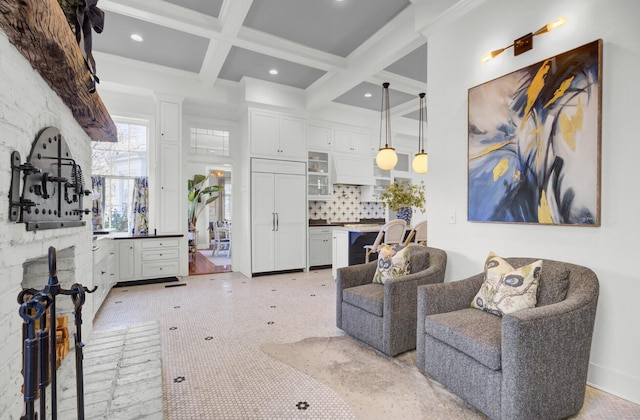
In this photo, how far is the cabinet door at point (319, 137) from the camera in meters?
6.30

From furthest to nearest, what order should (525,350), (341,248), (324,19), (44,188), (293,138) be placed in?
(293,138) → (341,248) → (324,19) → (525,350) → (44,188)

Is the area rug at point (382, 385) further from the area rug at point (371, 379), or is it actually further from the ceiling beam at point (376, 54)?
the ceiling beam at point (376, 54)

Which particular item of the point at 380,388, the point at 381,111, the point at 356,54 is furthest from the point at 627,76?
the point at 381,111

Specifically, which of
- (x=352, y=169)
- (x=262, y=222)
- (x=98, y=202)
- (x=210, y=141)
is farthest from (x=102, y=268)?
(x=352, y=169)

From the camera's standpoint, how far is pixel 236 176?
19.7 ft

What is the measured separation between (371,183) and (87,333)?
5.52 meters

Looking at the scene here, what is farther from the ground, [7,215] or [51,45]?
[51,45]

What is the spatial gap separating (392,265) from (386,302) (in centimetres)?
48

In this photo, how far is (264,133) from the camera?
18.1 ft

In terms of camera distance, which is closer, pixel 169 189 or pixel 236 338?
pixel 236 338

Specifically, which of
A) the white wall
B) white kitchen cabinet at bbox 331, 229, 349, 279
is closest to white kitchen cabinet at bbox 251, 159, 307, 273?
white kitchen cabinet at bbox 331, 229, 349, 279

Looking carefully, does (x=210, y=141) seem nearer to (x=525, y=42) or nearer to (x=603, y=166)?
(x=525, y=42)

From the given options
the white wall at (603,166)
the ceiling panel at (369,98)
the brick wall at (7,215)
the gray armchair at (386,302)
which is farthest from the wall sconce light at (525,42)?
the brick wall at (7,215)

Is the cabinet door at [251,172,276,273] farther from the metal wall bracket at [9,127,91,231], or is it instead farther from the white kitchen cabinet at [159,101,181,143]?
the metal wall bracket at [9,127,91,231]
